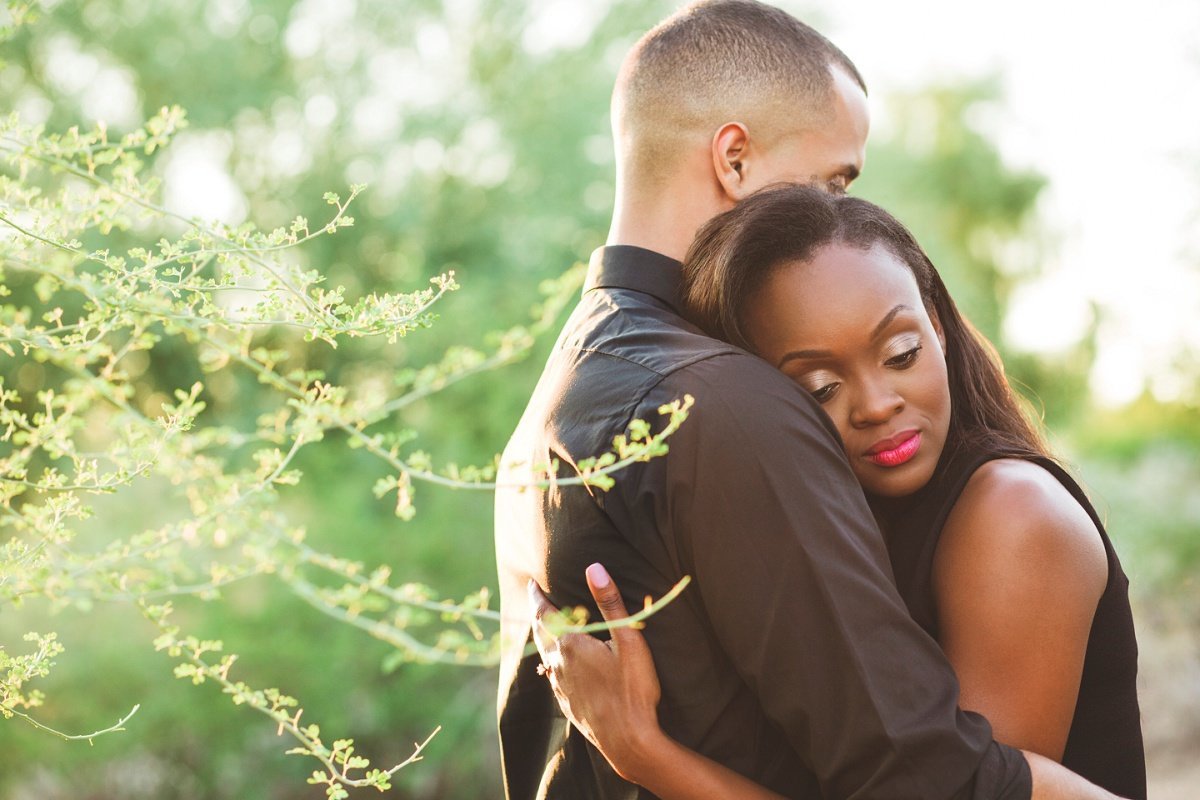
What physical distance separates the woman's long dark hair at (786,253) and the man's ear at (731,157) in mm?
148

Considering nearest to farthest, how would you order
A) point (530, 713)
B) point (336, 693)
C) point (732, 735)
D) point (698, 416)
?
point (698, 416)
point (732, 735)
point (530, 713)
point (336, 693)

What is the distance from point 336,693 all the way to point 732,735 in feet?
23.4

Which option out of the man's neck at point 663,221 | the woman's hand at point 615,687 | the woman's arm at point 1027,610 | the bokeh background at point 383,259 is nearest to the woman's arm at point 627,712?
the woman's hand at point 615,687

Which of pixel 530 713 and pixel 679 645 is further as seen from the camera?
pixel 530 713

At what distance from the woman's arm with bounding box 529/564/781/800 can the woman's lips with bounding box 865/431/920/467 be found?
0.54 meters

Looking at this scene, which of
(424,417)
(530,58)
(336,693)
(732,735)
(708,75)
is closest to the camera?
(732,735)

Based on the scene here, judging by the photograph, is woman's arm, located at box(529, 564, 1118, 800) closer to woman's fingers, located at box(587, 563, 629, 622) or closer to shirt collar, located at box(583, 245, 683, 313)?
woman's fingers, located at box(587, 563, 629, 622)

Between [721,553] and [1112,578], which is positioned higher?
A: [721,553]

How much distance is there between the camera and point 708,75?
249cm

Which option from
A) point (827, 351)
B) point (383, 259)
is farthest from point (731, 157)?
point (383, 259)

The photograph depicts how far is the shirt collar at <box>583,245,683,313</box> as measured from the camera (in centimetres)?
219

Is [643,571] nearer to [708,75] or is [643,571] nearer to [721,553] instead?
[721,553]

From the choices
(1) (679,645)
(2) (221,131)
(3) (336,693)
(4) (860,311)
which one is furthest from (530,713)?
(2) (221,131)

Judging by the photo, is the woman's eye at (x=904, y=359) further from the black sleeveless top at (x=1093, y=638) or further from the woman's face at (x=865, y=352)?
the black sleeveless top at (x=1093, y=638)
